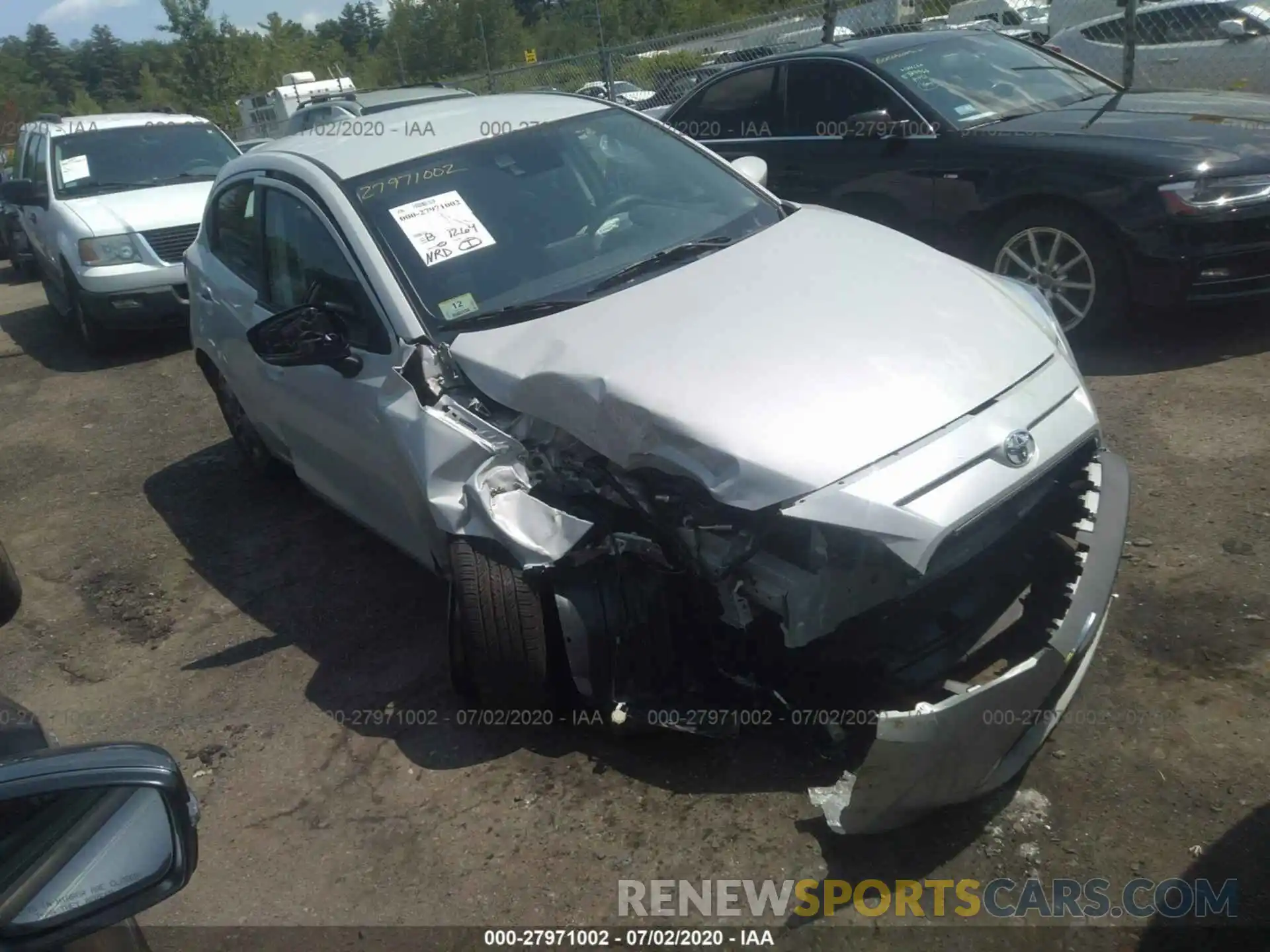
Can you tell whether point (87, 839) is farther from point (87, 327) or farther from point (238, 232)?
point (87, 327)

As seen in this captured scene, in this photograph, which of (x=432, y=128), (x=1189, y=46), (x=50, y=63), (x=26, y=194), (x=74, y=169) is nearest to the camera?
(x=432, y=128)

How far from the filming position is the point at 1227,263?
5.24 metres

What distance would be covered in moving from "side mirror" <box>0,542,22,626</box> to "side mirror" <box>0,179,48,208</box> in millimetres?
7960

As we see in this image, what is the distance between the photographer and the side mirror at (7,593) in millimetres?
2602

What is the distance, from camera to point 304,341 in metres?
3.63

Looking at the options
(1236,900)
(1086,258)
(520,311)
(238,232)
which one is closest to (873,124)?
(1086,258)

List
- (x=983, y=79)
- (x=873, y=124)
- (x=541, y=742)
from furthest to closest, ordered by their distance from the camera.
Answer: (x=983, y=79) < (x=873, y=124) < (x=541, y=742)

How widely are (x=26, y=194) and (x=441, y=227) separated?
754 cm

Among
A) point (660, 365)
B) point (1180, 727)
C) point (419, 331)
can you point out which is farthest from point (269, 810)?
point (1180, 727)

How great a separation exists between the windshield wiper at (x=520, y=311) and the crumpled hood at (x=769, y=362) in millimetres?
68

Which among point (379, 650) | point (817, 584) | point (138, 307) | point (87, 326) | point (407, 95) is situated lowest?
point (379, 650)

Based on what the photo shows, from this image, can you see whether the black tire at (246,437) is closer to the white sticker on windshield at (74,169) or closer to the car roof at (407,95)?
the white sticker on windshield at (74,169)

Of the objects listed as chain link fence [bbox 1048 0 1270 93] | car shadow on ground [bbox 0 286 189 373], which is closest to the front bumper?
car shadow on ground [bbox 0 286 189 373]

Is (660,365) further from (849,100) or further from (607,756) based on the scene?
(849,100)
